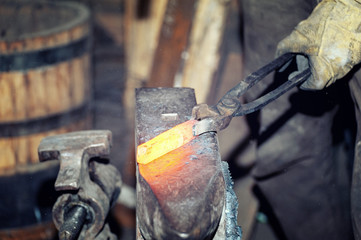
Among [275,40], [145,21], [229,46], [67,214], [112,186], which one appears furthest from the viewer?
[145,21]

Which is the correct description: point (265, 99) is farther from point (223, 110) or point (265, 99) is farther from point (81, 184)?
point (81, 184)

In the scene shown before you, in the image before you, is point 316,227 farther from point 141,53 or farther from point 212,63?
point 141,53

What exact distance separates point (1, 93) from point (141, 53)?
141cm

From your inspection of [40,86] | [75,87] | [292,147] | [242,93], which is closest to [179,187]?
[242,93]

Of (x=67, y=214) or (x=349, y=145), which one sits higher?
(x=67, y=214)

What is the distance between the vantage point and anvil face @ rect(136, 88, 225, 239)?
755mm

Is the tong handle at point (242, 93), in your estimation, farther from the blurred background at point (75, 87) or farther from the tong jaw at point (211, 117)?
the blurred background at point (75, 87)

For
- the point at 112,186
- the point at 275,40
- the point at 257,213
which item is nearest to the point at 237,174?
the point at 257,213

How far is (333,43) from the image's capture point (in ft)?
3.84

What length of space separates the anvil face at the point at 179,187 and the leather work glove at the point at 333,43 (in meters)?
0.48

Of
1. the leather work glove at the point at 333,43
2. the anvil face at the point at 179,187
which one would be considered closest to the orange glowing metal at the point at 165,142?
the anvil face at the point at 179,187

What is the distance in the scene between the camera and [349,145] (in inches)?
93.3

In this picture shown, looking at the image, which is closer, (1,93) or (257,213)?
(1,93)

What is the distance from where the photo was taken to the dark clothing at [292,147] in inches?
66.0
